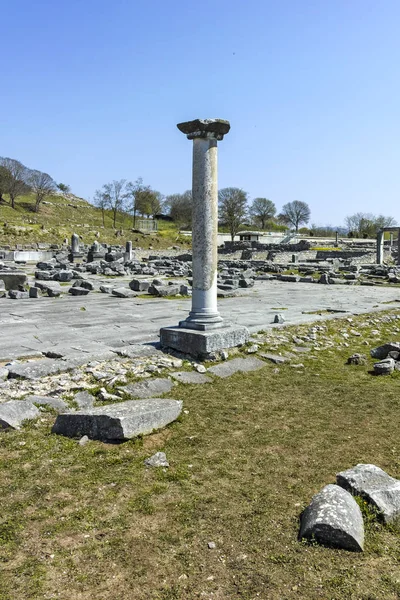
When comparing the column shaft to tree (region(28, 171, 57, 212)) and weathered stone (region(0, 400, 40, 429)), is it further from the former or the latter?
tree (region(28, 171, 57, 212))

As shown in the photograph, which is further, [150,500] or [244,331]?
[244,331]

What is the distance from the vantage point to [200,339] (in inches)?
286

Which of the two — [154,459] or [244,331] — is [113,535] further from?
[244,331]

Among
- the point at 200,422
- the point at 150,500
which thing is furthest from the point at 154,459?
the point at 200,422

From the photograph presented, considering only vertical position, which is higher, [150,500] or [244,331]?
[244,331]

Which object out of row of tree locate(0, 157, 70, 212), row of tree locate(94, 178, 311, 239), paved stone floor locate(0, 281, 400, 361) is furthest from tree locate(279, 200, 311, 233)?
paved stone floor locate(0, 281, 400, 361)

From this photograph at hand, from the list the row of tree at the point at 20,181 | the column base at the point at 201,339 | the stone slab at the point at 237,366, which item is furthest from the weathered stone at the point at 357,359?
the row of tree at the point at 20,181

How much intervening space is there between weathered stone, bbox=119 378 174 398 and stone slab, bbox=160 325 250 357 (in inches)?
46.7

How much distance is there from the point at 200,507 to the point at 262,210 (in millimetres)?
92985

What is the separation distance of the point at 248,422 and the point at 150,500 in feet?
5.83

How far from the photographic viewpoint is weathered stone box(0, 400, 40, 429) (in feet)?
15.1

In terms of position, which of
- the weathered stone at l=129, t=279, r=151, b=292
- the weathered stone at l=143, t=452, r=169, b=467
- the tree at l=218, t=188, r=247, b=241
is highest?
the tree at l=218, t=188, r=247, b=241

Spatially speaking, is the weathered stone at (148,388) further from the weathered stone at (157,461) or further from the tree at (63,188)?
the tree at (63,188)

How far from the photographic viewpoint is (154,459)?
13.4ft
